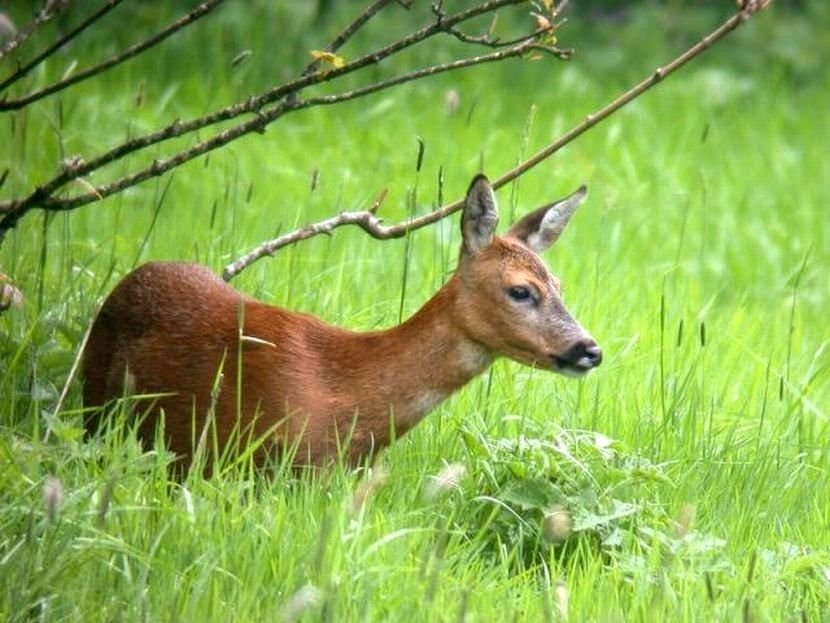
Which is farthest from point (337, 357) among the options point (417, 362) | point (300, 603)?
point (300, 603)

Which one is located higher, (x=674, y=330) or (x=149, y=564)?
(x=674, y=330)

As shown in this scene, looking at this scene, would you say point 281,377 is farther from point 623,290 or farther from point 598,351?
point 623,290

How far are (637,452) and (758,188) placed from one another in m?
4.43

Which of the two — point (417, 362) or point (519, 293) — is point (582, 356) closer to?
point (519, 293)

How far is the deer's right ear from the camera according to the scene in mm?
5418

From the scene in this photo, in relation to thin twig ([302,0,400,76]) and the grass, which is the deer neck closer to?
the grass

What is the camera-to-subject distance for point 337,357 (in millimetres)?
5355

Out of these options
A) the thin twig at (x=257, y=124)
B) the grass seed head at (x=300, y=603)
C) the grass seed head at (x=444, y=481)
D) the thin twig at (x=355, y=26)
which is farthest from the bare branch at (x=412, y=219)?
the grass seed head at (x=300, y=603)

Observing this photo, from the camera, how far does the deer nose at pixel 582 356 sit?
208 inches

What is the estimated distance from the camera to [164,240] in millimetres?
7137

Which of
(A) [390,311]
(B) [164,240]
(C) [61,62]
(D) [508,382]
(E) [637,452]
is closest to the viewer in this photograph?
(E) [637,452]

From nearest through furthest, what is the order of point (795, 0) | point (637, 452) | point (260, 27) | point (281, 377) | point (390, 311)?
point (281, 377), point (637, 452), point (390, 311), point (260, 27), point (795, 0)

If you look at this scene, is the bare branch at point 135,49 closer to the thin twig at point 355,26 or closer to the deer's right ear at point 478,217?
the thin twig at point 355,26

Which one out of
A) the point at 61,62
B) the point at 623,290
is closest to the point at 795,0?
the point at 61,62
